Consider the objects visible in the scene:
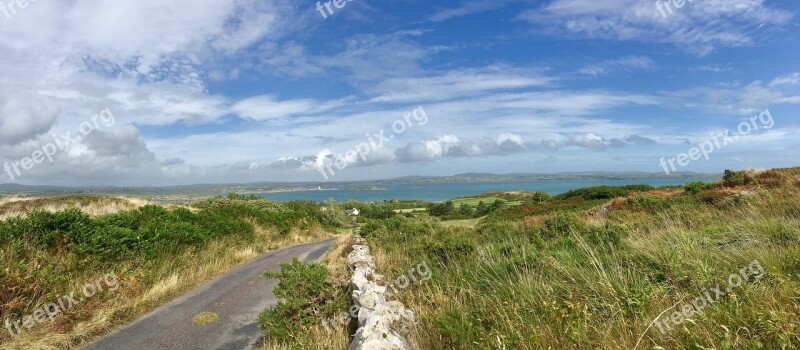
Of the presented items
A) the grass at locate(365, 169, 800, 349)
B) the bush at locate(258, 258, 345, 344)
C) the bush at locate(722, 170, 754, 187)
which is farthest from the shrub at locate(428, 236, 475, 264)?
the bush at locate(722, 170, 754, 187)

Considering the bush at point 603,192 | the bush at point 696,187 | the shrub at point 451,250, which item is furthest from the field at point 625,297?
the bush at point 603,192

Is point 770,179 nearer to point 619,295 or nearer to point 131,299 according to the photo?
point 619,295

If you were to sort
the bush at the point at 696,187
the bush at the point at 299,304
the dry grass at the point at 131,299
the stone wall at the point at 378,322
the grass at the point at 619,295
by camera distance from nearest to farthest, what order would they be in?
the grass at the point at 619,295 → the stone wall at the point at 378,322 → the bush at the point at 299,304 → the dry grass at the point at 131,299 → the bush at the point at 696,187

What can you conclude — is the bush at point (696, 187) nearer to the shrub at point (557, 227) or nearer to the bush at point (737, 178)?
the bush at point (737, 178)

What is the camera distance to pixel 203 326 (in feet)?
24.9

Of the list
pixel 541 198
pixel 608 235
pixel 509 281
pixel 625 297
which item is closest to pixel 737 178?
pixel 608 235

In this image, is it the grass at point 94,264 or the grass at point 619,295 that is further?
the grass at point 94,264

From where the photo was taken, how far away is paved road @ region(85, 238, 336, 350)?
6.74 metres

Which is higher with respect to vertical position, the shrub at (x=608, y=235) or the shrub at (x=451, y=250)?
the shrub at (x=608, y=235)

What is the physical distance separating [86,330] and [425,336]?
20.7 feet

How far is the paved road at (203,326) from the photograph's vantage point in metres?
6.74

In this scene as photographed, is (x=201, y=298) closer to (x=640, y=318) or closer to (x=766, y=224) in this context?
(x=640, y=318)

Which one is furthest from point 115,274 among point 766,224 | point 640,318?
point 766,224

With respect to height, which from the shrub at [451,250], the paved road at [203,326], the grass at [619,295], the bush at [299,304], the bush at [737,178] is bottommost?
the paved road at [203,326]
